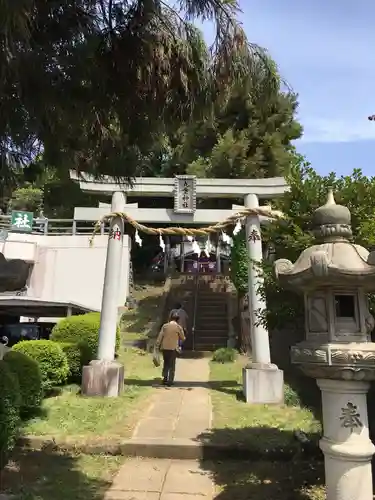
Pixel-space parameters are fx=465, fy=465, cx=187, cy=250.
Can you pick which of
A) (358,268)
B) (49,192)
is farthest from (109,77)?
(358,268)

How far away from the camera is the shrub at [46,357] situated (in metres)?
8.58

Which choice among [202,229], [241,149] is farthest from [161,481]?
[241,149]

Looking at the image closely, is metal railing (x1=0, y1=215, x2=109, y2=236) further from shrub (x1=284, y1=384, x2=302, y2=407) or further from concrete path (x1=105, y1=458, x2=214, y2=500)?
concrete path (x1=105, y1=458, x2=214, y2=500)

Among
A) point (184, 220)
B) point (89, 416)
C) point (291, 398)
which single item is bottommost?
point (89, 416)

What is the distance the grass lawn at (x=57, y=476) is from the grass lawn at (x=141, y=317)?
383 inches

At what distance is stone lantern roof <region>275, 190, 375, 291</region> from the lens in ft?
12.8

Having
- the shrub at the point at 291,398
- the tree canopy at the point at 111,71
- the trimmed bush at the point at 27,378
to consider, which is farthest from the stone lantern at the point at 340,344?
the shrub at the point at 291,398

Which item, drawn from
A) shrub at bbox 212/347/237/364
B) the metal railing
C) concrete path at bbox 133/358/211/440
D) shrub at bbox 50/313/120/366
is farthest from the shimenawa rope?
the metal railing

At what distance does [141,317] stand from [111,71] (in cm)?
1418

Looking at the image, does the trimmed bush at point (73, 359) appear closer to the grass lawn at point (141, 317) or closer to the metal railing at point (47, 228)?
the grass lawn at point (141, 317)

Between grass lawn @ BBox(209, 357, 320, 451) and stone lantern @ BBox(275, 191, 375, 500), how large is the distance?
7.60 ft

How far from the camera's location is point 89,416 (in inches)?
300

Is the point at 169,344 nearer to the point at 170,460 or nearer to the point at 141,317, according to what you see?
the point at 170,460

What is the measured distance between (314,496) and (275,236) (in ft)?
10.1
